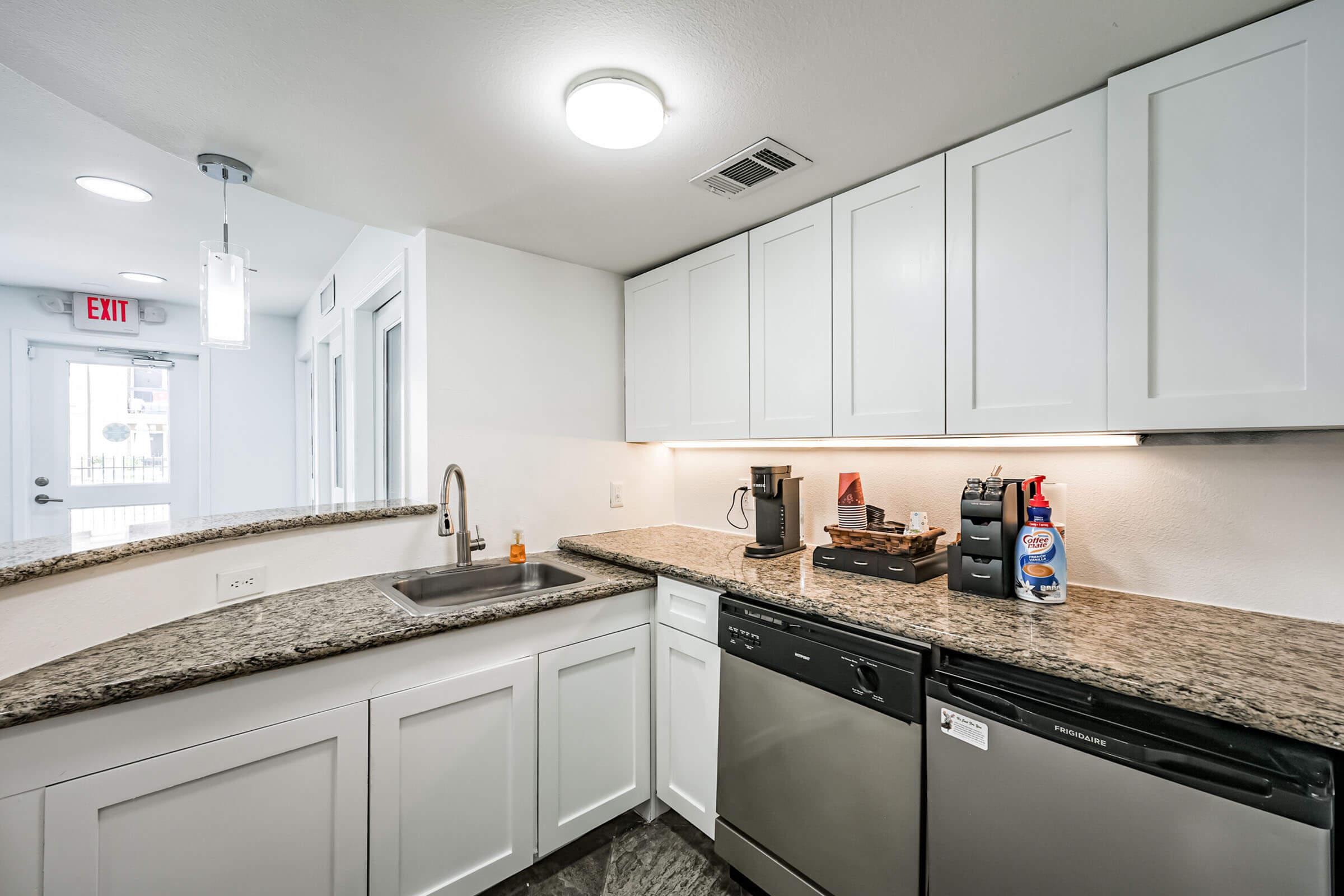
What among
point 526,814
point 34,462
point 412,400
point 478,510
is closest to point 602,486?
point 478,510

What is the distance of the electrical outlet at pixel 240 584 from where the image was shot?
5.11 ft

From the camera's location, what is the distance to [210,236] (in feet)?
9.67

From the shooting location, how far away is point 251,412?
4680mm

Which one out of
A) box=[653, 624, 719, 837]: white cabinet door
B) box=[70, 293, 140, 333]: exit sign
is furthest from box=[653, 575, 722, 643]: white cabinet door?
box=[70, 293, 140, 333]: exit sign

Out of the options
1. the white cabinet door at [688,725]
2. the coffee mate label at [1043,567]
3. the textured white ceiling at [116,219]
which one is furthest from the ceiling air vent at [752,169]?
the textured white ceiling at [116,219]

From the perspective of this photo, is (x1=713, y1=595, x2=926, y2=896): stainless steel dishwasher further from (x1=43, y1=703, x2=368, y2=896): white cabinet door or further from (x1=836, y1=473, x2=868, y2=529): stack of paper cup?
(x1=43, y1=703, x2=368, y2=896): white cabinet door

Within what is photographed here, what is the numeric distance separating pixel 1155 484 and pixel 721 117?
1.54m

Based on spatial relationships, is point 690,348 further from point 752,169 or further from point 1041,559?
point 1041,559

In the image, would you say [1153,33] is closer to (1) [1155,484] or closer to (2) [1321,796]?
(1) [1155,484]

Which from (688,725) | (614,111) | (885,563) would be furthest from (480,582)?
(614,111)

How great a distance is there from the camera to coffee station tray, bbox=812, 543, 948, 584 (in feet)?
5.29

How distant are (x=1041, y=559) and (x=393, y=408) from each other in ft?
9.39

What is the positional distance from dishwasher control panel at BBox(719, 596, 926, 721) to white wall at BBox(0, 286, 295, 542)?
16.0 ft

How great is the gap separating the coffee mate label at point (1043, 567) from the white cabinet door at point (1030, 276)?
28cm
